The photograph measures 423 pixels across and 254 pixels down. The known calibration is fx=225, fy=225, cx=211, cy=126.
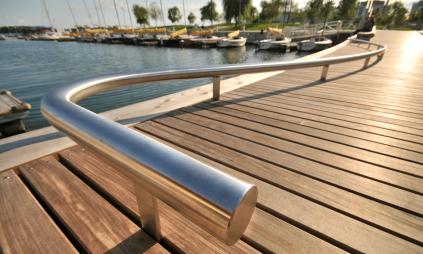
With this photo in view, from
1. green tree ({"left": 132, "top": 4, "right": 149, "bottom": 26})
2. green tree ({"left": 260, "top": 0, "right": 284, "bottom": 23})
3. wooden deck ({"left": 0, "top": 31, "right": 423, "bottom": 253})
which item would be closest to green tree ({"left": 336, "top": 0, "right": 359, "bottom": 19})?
green tree ({"left": 260, "top": 0, "right": 284, "bottom": 23})

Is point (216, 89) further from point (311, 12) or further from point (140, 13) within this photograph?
point (140, 13)

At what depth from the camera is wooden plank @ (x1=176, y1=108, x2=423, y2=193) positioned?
164cm

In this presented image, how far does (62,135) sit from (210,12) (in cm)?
6359

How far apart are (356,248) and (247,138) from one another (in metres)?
1.22

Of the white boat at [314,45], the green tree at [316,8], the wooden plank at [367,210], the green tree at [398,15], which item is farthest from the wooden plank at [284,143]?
the green tree at [398,15]

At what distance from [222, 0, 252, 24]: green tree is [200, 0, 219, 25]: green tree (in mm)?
7543

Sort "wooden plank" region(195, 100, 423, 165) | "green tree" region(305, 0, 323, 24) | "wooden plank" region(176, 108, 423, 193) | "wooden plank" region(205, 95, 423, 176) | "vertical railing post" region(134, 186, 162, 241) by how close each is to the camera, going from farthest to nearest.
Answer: "green tree" region(305, 0, 323, 24)
"wooden plank" region(195, 100, 423, 165)
"wooden plank" region(205, 95, 423, 176)
"wooden plank" region(176, 108, 423, 193)
"vertical railing post" region(134, 186, 162, 241)

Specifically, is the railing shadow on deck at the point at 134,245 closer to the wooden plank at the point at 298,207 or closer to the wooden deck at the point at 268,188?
the wooden deck at the point at 268,188

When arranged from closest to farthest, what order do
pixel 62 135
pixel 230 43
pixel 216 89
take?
pixel 62 135 < pixel 216 89 < pixel 230 43

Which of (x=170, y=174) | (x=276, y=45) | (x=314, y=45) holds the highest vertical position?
(x=170, y=174)

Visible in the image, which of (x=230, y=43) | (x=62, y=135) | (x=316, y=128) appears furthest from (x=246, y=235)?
(x=230, y=43)

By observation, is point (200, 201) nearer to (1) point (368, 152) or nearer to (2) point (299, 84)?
(1) point (368, 152)

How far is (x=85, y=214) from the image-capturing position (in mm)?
1290

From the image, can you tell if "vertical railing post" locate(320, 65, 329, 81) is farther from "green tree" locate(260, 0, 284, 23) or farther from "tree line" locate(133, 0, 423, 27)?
"green tree" locate(260, 0, 284, 23)
